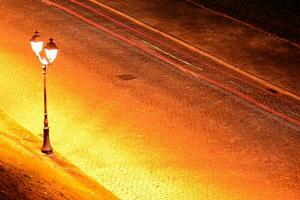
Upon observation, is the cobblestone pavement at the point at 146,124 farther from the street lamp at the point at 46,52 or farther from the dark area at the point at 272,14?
the dark area at the point at 272,14

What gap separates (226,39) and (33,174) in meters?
11.0

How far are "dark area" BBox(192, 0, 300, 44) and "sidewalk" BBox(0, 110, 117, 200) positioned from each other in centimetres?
1040

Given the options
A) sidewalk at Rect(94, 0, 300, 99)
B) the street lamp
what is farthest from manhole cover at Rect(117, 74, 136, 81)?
the street lamp

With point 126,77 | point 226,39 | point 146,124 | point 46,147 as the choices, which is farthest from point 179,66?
point 46,147

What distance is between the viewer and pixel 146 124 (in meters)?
14.4

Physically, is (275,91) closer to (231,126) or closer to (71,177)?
(231,126)

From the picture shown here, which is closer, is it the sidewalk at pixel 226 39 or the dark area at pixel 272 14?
the sidewalk at pixel 226 39

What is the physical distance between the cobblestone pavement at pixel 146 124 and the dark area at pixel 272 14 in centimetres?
433

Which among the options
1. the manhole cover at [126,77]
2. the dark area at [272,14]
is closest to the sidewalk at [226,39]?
the dark area at [272,14]

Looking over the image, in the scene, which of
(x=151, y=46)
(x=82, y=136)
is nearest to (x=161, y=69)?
(x=151, y=46)

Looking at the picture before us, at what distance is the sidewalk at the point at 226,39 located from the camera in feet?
58.8

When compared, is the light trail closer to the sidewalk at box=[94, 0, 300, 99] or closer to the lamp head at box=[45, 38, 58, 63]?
the sidewalk at box=[94, 0, 300, 99]

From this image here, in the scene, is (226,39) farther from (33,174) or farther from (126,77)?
(33,174)

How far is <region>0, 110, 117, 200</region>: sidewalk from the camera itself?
9578 millimetres
